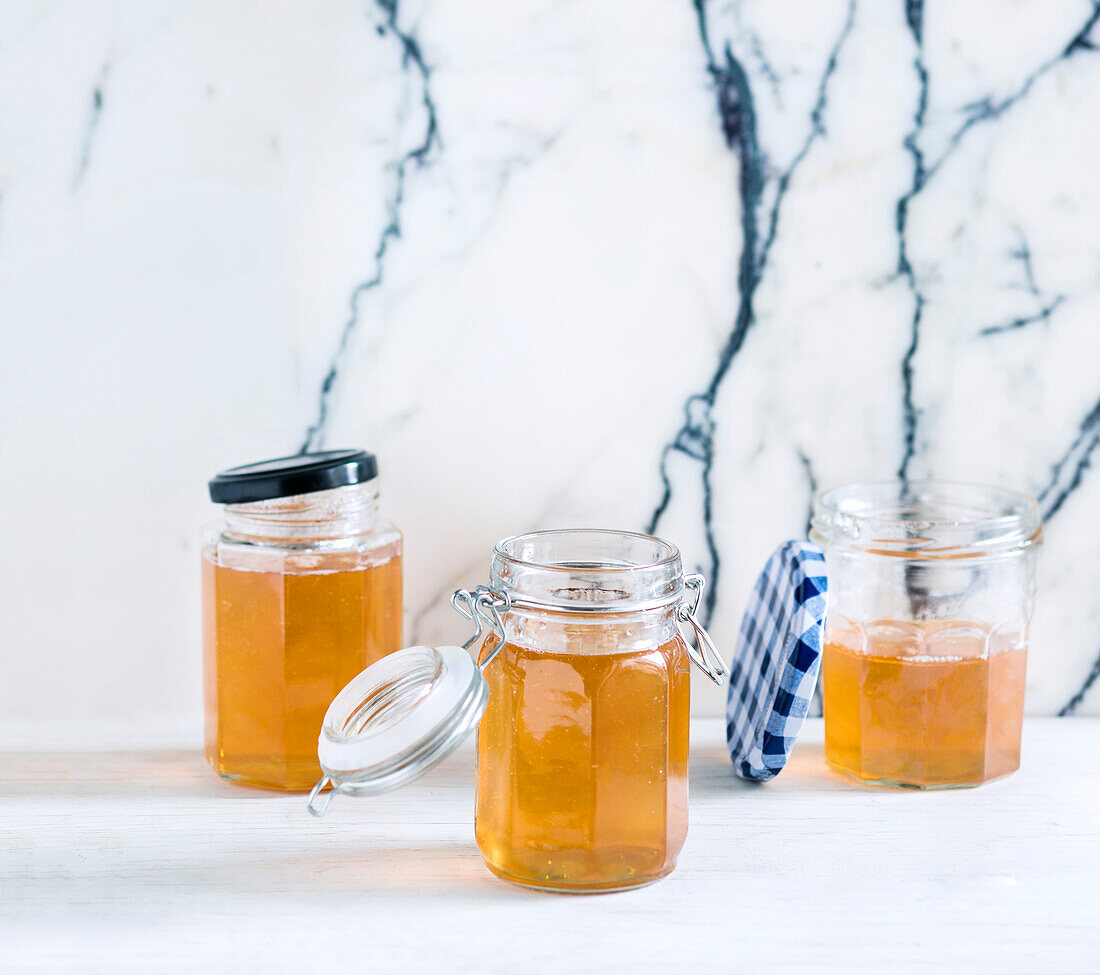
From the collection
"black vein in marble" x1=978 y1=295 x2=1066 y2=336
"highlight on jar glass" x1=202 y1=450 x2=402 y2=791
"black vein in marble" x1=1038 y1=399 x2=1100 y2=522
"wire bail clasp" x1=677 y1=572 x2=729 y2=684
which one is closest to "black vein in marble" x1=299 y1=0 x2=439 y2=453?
"highlight on jar glass" x1=202 y1=450 x2=402 y2=791

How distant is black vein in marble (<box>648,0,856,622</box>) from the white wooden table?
242mm

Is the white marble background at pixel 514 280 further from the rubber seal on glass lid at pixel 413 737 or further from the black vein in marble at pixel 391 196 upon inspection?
the rubber seal on glass lid at pixel 413 737

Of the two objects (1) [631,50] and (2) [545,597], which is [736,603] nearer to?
(2) [545,597]

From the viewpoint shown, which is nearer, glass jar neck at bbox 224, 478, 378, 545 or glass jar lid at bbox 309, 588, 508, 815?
glass jar lid at bbox 309, 588, 508, 815

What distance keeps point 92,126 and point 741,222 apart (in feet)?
1.79

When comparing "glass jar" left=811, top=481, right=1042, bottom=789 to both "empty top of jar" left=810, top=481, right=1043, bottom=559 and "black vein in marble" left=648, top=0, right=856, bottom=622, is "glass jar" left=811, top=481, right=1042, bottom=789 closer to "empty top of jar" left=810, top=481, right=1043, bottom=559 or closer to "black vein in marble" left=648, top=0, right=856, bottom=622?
"empty top of jar" left=810, top=481, right=1043, bottom=559

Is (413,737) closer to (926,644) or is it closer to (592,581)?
(592,581)

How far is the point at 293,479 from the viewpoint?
771 millimetres

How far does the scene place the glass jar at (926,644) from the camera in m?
0.83

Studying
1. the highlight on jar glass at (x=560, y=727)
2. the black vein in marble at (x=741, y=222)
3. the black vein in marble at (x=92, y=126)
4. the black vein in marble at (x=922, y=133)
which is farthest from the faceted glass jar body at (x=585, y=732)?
the black vein in marble at (x=92, y=126)

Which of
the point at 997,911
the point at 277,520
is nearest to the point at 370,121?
the point at 277,520

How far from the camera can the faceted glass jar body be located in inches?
26.6

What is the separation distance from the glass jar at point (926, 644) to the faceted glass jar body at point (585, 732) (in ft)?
0.67

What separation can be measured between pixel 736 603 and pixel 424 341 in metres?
0.36
